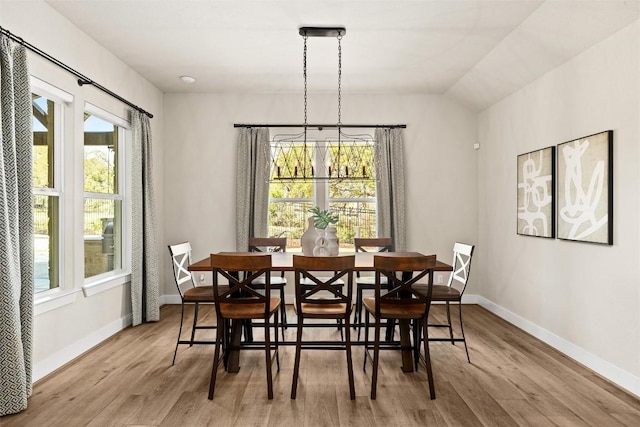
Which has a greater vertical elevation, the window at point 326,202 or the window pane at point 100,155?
the window pane at point 100,155

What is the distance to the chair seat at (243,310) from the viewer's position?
294 centimetres

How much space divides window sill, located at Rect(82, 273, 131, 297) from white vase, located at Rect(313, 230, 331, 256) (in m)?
2.04

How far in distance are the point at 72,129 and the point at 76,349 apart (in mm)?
1849

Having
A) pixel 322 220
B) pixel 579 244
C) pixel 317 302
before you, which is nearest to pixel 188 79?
pixel 322 220

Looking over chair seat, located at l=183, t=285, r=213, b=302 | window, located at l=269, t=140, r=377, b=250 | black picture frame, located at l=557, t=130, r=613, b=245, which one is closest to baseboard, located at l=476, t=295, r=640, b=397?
black picture frame, located at l=557, t=130, r=613, b=245

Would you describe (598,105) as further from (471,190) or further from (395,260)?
(471,190)

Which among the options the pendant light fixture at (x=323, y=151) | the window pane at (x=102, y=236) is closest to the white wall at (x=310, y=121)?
the pendant light fixture at (x=323, y=151)

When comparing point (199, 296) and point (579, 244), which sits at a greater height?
point (579, 244)

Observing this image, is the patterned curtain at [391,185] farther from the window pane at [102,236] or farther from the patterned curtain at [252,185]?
the window pane at [102,236]

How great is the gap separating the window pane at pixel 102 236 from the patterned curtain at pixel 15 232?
117 cm

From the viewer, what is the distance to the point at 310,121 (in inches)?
226

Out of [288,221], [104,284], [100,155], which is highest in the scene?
[100,155]

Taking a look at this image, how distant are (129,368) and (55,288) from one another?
0.89 m

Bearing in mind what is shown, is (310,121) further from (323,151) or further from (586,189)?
(586,189)
